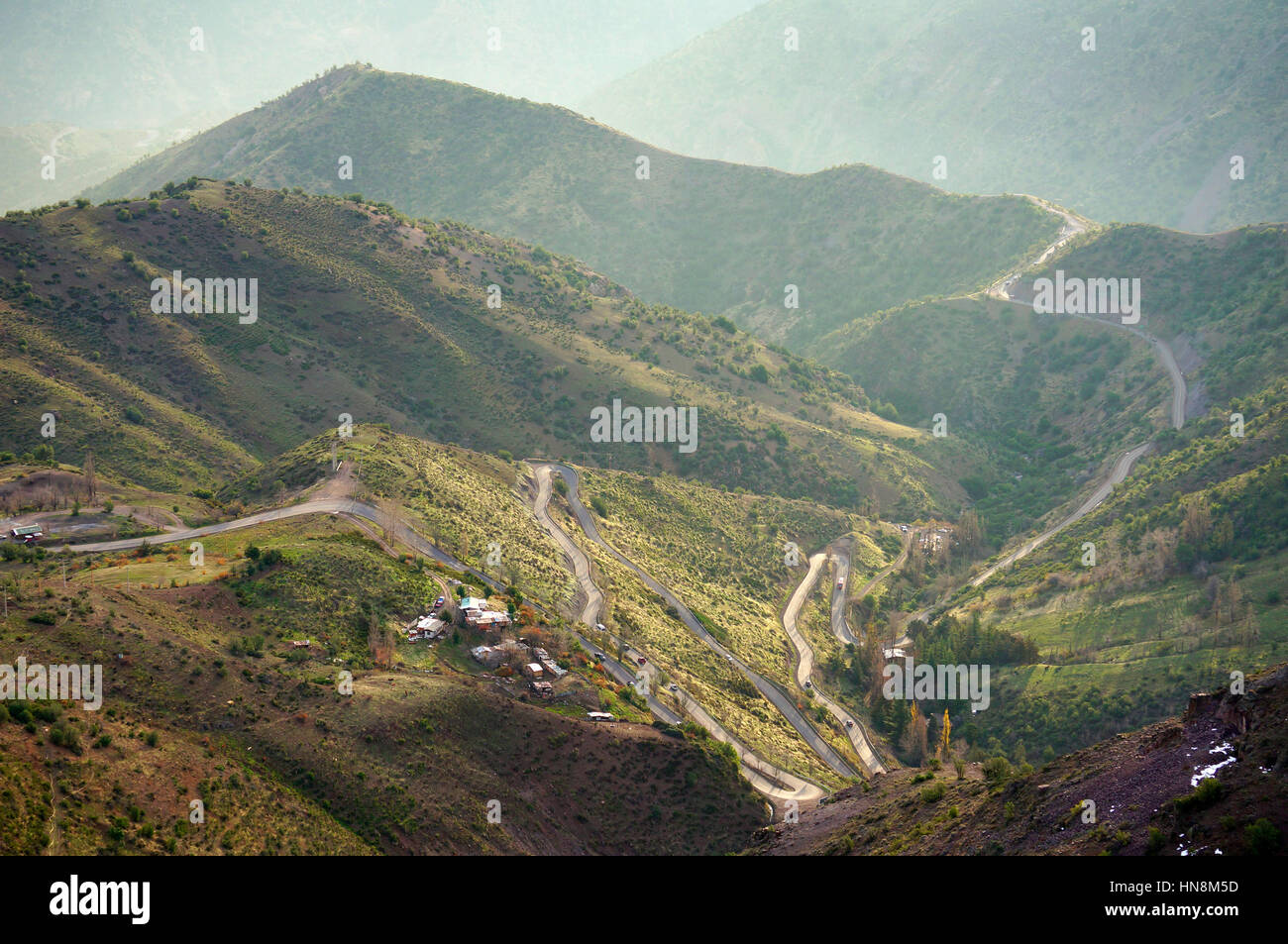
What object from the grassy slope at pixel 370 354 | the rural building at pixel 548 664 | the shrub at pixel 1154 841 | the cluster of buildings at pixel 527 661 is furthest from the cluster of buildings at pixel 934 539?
the shrub at pixel 1154 841

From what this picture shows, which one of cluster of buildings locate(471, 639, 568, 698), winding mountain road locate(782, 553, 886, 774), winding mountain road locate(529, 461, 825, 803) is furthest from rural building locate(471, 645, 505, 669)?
winding mountain road locate(782, 553, 886, 774)

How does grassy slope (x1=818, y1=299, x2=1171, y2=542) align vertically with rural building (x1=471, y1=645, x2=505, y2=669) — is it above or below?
above

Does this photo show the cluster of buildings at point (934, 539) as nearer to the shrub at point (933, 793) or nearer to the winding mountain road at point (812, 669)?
the winding mountain road at point (812, 669)

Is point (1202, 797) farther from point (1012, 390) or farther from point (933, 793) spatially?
point (1012, 390)

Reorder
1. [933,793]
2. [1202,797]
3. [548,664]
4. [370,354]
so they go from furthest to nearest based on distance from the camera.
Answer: [370,354], [548,664], [933,793], [1202,797]

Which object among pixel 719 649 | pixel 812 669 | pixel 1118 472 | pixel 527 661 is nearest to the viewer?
pixel 527 661

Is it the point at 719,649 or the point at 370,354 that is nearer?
the point at 719,649

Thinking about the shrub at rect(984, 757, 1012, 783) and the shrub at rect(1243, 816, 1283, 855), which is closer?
the shrub at rect(1243, 816, 1283, 855)

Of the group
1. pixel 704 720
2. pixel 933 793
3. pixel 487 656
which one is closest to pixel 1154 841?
pixel 933 793

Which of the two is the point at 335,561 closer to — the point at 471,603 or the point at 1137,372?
the point at 471,603

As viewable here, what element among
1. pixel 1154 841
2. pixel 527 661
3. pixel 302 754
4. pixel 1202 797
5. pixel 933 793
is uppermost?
pixel 527 661

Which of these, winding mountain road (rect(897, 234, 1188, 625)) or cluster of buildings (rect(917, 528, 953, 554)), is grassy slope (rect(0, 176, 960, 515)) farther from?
winding mountain road (rect(897, 234, 1188, 625))

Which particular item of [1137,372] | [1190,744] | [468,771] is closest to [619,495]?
[468,771]
